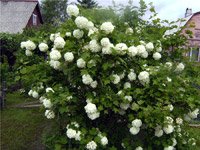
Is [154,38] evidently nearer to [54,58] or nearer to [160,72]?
[160,72]

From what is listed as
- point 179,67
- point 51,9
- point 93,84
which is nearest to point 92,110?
point 93,84

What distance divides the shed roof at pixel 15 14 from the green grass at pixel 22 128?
16.7 metres

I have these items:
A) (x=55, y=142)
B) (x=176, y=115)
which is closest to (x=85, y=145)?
(x=55, y=142)

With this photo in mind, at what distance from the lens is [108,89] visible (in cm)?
373

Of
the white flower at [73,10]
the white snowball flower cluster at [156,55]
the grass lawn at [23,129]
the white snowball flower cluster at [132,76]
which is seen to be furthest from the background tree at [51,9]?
the white snowball flower cluster at [132,76]

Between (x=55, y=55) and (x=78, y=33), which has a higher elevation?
(x=78, y=33)

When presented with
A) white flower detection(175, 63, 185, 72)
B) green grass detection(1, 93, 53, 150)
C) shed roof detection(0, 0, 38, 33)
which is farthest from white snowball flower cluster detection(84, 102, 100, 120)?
shed roof detection(0, 0, 38, 33)

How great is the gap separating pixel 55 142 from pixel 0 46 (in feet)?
48.6

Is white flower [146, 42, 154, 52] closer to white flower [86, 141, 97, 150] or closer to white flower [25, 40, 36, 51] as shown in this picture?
white flower [86, 141, 97, 150]

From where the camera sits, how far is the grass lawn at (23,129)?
6.20 metres

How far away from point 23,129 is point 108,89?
13.7ft

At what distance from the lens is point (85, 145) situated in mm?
3668

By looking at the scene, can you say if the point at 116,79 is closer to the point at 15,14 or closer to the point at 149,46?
the point at 149,46

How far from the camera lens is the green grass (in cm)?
626
